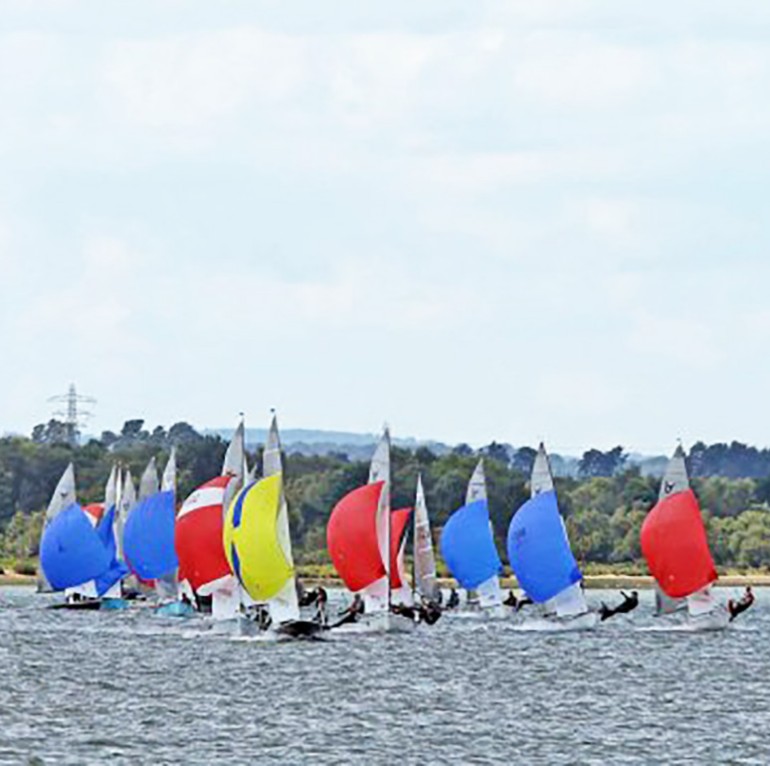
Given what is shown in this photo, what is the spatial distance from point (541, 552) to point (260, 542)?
1536 centimetres

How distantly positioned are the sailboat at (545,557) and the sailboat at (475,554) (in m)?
7.05

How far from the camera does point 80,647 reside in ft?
286

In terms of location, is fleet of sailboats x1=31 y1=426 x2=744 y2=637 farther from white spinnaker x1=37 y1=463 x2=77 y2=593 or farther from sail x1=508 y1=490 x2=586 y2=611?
white spinnaker x1=37 y1=463 x2=77 y2=593

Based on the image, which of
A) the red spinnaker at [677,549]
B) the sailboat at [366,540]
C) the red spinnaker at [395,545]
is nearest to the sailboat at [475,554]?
the red spinnaker at [395,545]

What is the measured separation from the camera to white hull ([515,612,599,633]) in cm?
9706

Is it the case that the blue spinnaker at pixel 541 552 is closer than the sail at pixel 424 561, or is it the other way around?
the blue spinnaker at pixel 541 552

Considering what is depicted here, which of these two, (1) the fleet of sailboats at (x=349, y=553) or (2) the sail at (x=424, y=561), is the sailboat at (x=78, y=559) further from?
(2) the sail at (x=424, y=561)

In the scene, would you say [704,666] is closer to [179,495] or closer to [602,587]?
[602,587]

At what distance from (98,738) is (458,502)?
5477 inches

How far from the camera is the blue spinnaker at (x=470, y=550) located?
103 meters

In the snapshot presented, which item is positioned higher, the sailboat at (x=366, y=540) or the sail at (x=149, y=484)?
Result: the sail at (x=149, y=484)

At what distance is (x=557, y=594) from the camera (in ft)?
313

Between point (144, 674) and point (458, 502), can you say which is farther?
point (458, 502)

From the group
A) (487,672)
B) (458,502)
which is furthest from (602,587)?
(487,672)
